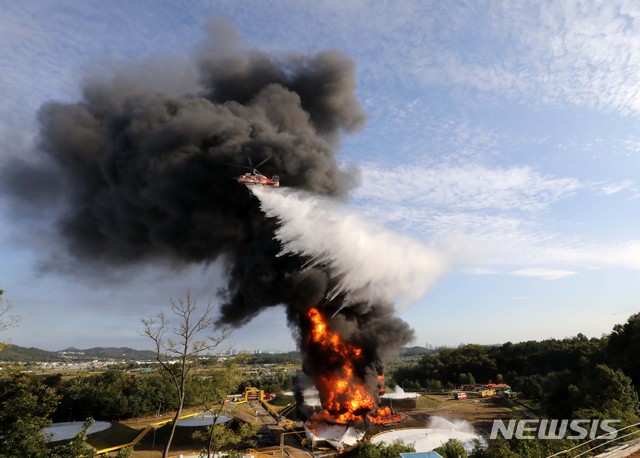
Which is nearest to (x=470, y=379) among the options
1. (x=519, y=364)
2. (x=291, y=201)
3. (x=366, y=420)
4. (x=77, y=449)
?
(x=519, y=364)

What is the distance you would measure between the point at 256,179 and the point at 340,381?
88.5 ft

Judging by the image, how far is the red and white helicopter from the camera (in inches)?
1588

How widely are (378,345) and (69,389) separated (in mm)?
59489

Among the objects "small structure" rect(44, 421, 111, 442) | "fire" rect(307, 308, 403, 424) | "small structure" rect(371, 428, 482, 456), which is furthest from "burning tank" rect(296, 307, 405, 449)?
"small structure" rect(44, 421, 111, 442)

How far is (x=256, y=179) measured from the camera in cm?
4056

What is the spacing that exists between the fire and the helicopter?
1864 centimetres

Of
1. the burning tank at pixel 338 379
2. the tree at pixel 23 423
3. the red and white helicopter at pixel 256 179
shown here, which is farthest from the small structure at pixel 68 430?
the red and white helicopter at pixel 256 179

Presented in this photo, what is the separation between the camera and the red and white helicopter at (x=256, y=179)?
40.3 meters

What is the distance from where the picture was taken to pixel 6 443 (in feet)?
77.3

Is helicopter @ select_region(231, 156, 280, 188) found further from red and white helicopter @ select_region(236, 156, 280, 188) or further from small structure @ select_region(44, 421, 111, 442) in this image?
small structure @ select_region(44, 421, 111, 442)

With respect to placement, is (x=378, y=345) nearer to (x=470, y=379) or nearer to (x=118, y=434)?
(x=118, y=434)

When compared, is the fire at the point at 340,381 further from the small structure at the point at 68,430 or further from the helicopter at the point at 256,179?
the small structure at the point at 68,430

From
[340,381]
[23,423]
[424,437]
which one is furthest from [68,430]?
[424,437]

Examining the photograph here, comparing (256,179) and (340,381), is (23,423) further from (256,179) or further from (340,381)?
(340,381)
